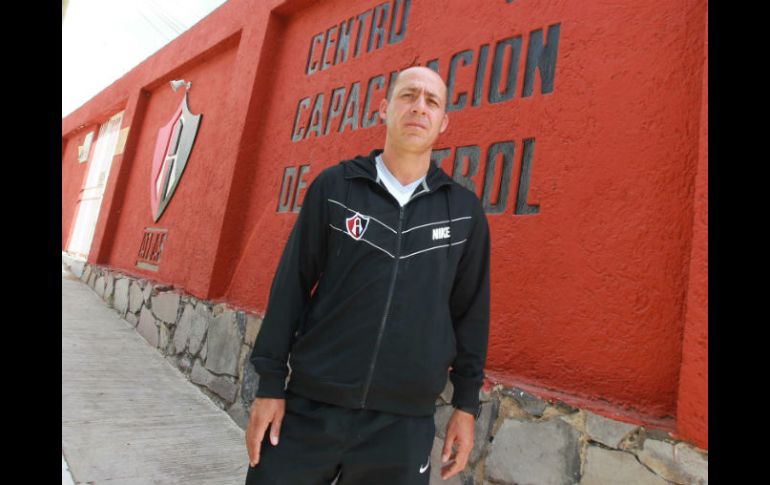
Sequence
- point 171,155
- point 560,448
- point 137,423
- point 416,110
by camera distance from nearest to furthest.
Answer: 1. point 416,110
2. point 560,448
3. point 137,423
4. point 171,155

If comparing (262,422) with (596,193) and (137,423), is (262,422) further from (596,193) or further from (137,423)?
(137,423)

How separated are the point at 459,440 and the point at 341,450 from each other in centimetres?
39

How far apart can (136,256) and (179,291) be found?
2040 millimetres

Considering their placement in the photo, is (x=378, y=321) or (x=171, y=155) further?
(x=171, y=155)

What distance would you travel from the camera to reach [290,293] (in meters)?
1.37

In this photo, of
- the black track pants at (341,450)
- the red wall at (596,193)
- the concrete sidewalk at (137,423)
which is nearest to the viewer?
the black track pants at (341,450)

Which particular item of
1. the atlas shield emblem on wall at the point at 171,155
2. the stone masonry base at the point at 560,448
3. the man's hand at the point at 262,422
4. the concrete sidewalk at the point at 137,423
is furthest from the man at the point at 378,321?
the atlas shield emblem on wall at the point at 171,155

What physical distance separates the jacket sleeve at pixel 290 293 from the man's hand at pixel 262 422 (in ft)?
0.08

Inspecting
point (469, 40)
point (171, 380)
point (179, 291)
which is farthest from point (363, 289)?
point (179, 291)

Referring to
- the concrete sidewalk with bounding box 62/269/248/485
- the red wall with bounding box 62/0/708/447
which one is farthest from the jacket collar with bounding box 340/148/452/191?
the concrete sidewalk with bounding box 62/269/248/485

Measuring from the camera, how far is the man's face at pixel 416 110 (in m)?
1.49

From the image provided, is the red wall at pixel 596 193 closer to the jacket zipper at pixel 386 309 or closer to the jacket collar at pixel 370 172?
the jacket collar at pixel 370 172

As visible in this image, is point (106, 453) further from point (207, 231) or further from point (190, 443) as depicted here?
point (207, 231)

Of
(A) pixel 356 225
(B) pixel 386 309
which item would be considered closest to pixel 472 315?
(B) pixel 386 309
